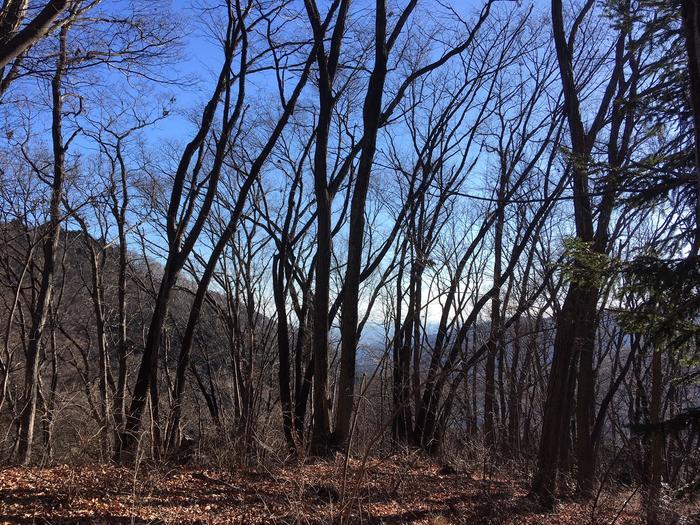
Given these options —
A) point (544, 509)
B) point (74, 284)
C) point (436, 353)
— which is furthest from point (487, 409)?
point (74, 284)

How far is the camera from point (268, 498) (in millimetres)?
6453

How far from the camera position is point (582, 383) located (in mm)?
11898

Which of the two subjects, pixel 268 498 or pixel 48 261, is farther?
pixel 48 261

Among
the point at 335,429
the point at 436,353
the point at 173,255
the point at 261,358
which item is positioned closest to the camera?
the point at 335,429

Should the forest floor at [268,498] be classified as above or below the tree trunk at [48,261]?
below

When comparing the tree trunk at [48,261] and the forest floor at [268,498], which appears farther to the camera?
the tree trunk at [48,261]

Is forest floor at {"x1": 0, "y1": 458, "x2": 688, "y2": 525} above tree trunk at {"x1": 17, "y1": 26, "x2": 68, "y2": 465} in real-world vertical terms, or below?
below

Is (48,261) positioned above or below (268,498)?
above

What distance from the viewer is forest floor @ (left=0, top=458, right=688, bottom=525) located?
528 cm

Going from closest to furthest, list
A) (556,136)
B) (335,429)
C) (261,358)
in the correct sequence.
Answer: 1. (335,429)
2. (556,136)
3. (261,358)

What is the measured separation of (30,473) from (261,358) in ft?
50.0

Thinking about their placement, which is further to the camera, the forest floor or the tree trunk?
the tree trunk

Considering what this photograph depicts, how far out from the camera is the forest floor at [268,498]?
5277mm

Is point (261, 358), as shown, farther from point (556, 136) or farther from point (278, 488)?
point (278, 488)
